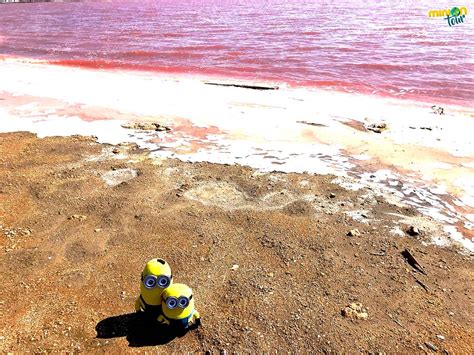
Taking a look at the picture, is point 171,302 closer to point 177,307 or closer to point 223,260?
point 177,307

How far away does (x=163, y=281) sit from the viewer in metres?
3.46

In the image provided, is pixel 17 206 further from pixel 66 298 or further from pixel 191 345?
pixel 191 345

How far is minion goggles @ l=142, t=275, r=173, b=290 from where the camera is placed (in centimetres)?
343

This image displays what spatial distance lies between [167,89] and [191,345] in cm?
1007

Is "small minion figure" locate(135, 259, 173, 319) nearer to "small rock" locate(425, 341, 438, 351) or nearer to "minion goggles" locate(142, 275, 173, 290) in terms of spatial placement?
"minion goggles" locate(142, 275, 173, 290)

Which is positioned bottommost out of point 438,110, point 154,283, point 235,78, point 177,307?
point 235,78

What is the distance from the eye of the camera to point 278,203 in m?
5.91

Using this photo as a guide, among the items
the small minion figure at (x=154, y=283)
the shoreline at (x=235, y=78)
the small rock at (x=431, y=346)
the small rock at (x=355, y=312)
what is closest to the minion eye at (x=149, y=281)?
the small minion figure at (x=154, y=283)

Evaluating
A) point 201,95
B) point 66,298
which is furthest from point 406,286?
point 201,95

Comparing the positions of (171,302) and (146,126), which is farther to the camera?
(146,126)

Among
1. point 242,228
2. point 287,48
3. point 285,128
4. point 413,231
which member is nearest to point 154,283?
point 242,228

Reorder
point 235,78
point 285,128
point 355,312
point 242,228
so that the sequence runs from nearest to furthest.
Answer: point 355,312, point 242,228, point 285,128, point 235,78

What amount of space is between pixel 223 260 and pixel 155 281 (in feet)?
4.55

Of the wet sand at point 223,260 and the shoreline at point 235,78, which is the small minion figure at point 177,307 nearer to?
the wet sand at point 223,260
